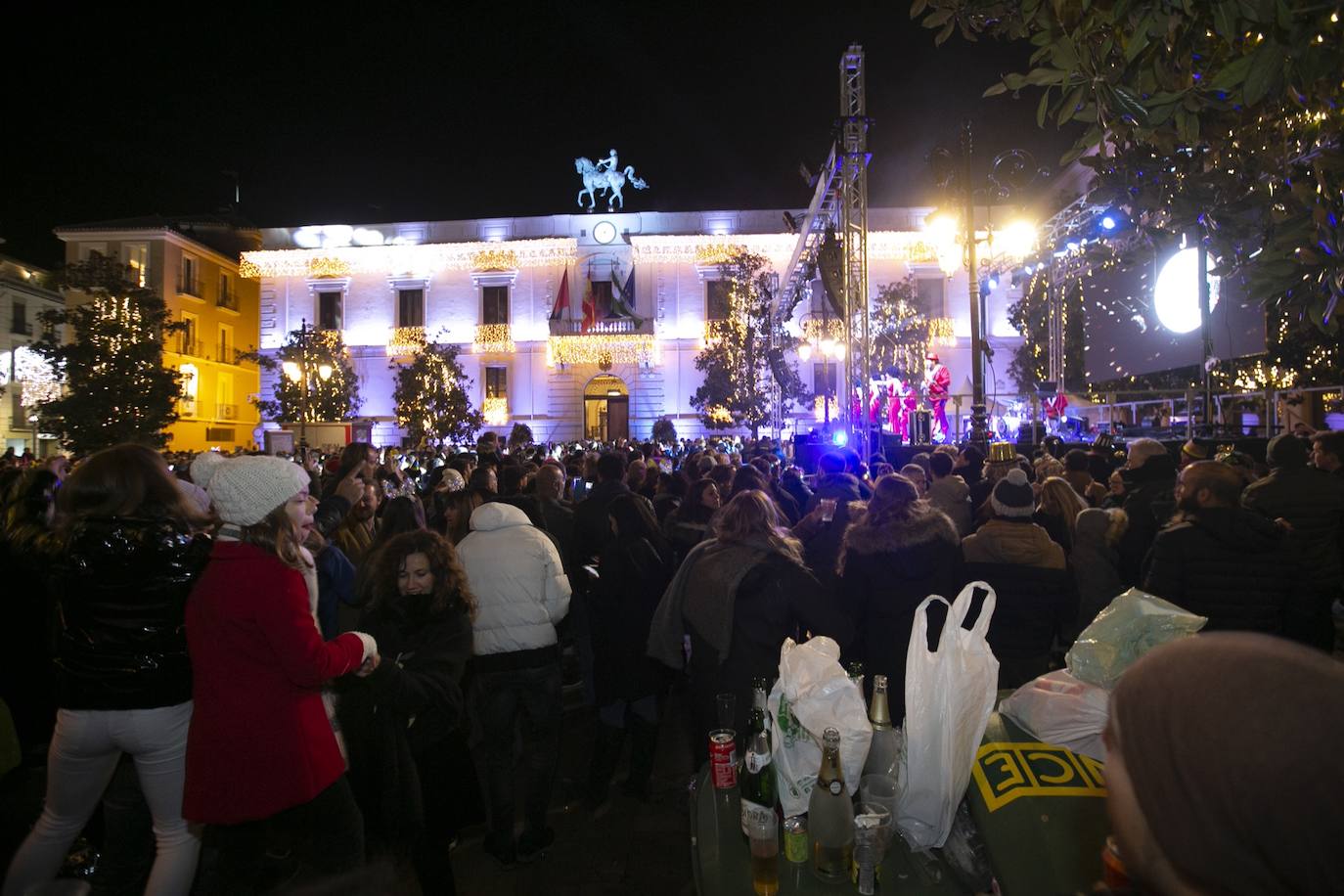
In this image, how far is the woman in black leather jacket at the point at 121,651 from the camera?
7.70 ft

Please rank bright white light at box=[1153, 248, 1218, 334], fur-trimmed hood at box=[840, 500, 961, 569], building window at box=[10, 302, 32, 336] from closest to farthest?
1. fur-trimmed hood at box=[840, 500, 961, 569]
2. bright white light at box=[1153, 248, 1218, 334]
3. building window at box=[10, 302, 32, 336]

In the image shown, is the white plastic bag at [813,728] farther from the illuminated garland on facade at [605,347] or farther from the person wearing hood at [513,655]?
the illuminated garland on facade at [605,347]

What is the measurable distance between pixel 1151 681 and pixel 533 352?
3357cm

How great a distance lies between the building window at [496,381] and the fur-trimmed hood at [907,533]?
102 feet

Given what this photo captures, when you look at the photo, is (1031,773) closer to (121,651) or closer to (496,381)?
(121,651)

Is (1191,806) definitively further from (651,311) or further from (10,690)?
(651,311)

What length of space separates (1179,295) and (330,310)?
1296 inches

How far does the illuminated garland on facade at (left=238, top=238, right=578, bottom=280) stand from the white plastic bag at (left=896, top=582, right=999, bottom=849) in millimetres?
32141

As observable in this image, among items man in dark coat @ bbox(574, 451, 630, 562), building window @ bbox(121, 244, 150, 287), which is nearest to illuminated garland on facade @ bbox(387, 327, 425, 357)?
building window @ bbox(121, 244, 150, 287)

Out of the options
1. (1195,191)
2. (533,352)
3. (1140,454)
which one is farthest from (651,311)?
(1195,191)

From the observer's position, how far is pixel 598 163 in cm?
3303

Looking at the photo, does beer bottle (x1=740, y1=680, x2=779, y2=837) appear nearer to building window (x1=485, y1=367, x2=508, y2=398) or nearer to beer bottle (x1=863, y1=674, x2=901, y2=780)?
beer bottle (x1=863, y1=674, x2=901, y2=780)

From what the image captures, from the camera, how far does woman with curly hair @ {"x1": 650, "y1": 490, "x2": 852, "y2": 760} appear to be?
323 centimetres

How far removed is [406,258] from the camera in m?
33.5
